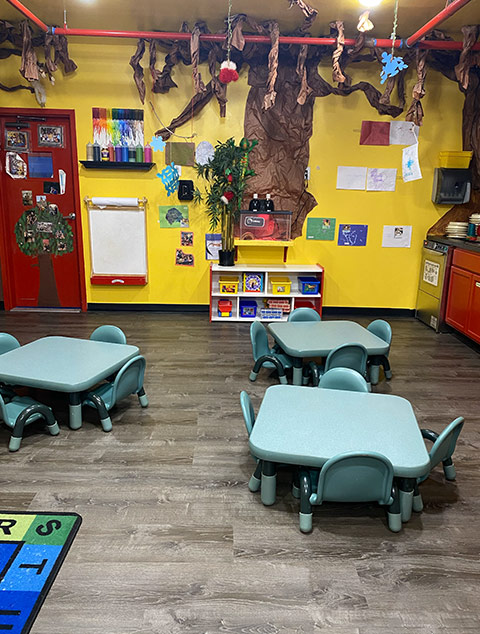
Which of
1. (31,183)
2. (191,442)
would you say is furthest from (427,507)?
(31,183)

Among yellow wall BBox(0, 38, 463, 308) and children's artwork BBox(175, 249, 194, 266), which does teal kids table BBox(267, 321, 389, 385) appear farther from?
children's artwork BBox(175, 249, 194, 266)

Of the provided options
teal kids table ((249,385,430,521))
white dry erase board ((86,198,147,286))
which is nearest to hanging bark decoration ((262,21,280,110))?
white dry erase board ((86,198,147,286))

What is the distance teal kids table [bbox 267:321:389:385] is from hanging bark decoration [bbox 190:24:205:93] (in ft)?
9.41

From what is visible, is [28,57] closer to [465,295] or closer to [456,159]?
[456,159]

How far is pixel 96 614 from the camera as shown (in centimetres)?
195

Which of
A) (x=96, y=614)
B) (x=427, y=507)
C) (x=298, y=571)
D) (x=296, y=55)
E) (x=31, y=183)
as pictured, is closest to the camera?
(x=96, y=614)

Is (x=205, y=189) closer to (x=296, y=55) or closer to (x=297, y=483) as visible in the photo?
(x=296, y=55)

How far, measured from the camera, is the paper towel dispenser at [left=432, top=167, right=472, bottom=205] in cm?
603

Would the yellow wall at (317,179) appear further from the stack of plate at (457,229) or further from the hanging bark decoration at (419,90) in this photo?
the hanging bark decoration at (419,90)

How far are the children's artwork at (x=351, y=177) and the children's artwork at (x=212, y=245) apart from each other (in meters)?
1.64

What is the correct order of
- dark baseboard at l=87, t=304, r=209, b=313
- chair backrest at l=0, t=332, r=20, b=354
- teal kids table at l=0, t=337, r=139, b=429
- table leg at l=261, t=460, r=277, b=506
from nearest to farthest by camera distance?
table leg at l=261, t=460, r=277, b=506 → teal kids table at l=0, t=337, r=139, b=429 → chair backrest at l=0, t=332, r=20, b=354 → dark baseboard at l=87, t=304, r=209, b=313

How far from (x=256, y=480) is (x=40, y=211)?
491cm

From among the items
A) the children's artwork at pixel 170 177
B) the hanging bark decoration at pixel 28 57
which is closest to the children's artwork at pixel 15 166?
the hanging bark decoration at pixel 28 57

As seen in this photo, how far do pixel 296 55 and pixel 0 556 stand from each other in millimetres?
5681
